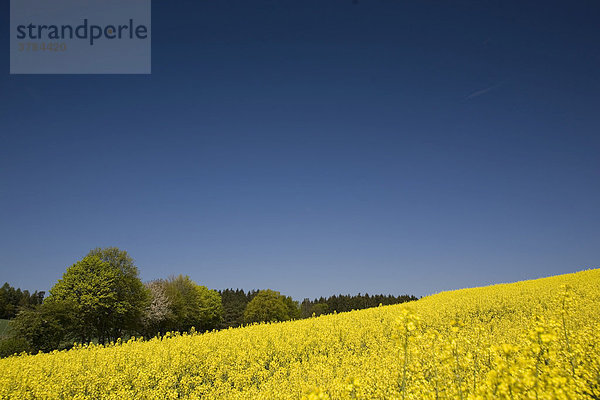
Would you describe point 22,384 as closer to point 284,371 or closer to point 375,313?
point 284,371

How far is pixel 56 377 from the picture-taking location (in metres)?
10.9

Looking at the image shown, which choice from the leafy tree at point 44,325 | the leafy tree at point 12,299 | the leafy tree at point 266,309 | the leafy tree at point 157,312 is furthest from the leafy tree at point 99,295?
the leafy tree at point 12,299

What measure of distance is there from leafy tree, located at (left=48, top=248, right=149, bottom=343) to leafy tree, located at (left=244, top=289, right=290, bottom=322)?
32.9 m

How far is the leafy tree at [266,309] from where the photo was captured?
69.1 m

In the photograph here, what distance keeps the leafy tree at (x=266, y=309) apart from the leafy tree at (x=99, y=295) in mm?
32899

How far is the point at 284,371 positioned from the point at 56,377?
7.38 m

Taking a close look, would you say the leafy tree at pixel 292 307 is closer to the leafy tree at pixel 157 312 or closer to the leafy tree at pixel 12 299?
the leafy tree at pixel 157 312

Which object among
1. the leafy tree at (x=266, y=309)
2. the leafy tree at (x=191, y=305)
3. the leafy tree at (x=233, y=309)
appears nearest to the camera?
the leafy tree at (x=191, y=305)

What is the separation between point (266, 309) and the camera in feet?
228

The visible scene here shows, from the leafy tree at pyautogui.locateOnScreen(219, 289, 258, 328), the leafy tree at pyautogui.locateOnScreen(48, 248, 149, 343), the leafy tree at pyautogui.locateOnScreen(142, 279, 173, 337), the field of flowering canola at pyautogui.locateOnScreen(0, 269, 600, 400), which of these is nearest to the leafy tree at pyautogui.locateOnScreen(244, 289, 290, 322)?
the leafy tree at pyautogui.locateOnScreen(219, 289, 258, 328)

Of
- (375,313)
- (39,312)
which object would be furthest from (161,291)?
(375,313)

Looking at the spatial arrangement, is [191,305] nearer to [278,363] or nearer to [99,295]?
[99,295]

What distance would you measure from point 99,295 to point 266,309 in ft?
129

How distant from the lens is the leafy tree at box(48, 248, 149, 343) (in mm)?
34344
